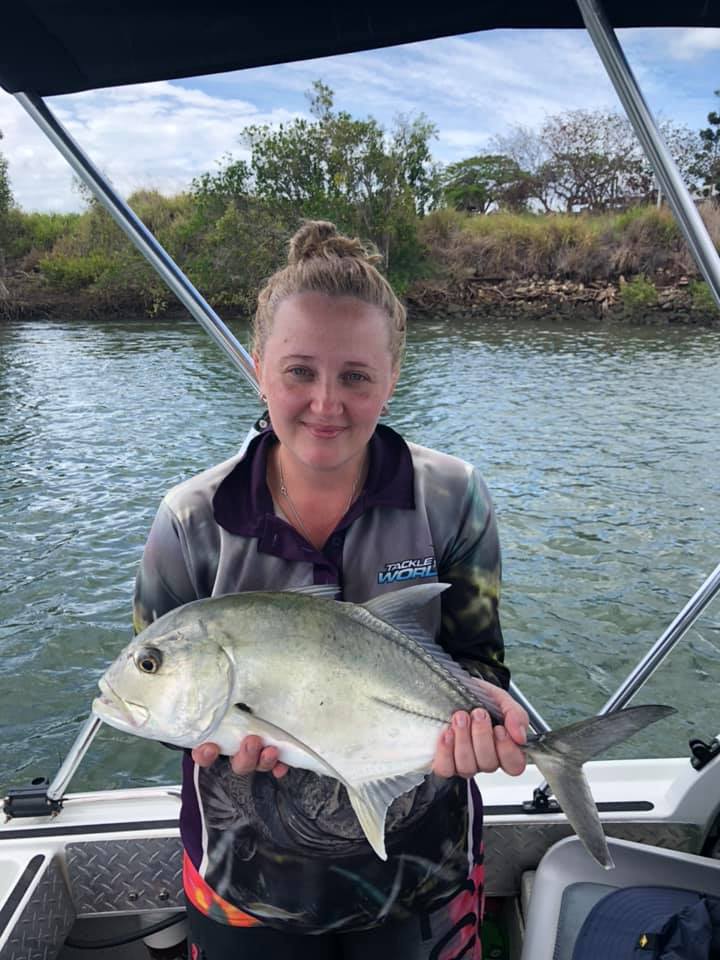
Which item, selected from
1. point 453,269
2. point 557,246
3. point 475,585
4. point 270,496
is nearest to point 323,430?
point 270,496

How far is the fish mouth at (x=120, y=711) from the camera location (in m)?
1.29

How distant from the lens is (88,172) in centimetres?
207

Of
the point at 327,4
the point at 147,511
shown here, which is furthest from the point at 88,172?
the point at 147,511

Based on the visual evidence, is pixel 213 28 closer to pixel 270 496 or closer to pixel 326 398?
pixel 326 398

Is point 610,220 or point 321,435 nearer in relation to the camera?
point 321,435

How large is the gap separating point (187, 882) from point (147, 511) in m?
10.4

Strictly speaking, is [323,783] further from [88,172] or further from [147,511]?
[147,511]

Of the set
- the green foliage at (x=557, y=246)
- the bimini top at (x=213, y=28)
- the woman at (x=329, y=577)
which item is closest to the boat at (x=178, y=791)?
the bimini top at (x=213, y=28)

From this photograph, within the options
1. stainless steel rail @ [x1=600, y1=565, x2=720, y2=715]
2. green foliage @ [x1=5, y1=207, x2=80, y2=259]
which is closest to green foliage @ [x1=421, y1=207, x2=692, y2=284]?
green foliage @ [x1=5, y1=207, x2=80, y2=259]

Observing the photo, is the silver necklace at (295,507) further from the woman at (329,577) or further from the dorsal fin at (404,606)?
the dorsal fin at (404,606)

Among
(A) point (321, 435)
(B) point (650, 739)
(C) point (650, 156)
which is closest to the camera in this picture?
(A) point (321, 435)

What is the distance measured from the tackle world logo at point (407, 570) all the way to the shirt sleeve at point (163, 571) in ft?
1.36

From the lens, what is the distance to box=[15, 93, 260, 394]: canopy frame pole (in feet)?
6.30

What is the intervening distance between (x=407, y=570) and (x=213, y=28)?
1228mm
